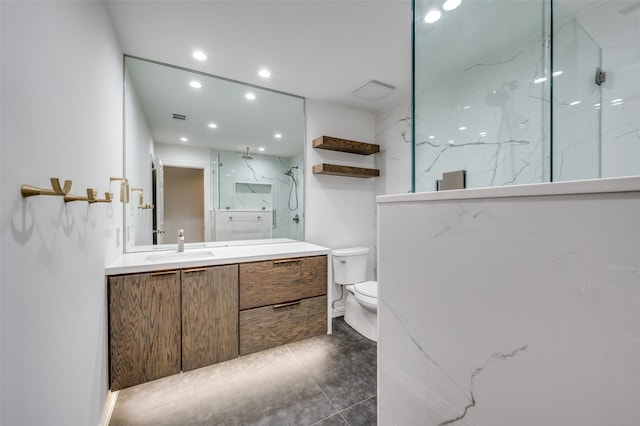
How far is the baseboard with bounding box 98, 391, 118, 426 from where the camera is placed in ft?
4.37

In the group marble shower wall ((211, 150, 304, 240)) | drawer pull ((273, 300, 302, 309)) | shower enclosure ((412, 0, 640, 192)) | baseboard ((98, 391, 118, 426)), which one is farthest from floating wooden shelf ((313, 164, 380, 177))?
baseboard ((98, 391, 118, 426))

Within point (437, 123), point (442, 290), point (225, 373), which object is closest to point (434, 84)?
point (437, 123)

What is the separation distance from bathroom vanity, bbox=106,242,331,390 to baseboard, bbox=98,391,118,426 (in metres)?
0.04

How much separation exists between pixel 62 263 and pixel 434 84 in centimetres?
164

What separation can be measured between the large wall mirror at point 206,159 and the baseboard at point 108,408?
1017mm

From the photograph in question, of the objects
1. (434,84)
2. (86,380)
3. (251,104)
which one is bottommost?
(86,380)

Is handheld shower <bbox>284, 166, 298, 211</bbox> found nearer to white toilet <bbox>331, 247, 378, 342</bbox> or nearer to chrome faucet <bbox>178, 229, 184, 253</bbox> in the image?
white toilet <bbox>331, 247, 378, 342</bbox>

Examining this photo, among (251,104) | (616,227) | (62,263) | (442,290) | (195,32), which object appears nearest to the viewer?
(616,227)

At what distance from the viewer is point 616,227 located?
38 centimetres

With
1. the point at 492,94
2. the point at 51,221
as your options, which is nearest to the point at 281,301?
the point at 51,221

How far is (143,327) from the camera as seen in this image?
1592 millimetres

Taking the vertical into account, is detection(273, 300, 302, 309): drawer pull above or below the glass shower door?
below

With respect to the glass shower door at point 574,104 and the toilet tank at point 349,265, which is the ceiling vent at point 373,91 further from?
the toilet tank at point 349,265

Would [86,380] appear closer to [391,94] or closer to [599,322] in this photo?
[599,322]
